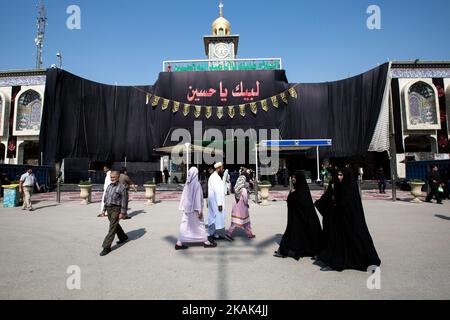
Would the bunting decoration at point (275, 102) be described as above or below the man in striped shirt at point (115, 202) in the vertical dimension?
above

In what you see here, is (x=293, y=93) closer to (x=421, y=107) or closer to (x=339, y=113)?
(x=339, y=113)

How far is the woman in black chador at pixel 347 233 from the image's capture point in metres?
3.33

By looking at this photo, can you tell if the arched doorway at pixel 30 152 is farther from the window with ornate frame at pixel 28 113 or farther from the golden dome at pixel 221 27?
the golden dome at pixel 221 27

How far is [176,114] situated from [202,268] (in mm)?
19307

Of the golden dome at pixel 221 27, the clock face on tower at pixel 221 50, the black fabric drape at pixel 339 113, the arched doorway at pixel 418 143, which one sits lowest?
the arched doorway at pixel 418 143

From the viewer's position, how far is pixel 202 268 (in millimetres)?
3434

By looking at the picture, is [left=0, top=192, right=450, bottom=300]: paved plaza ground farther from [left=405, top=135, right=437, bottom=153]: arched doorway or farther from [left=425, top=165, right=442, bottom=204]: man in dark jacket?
[left=405, top=135, right=437, bottom=153]: arched doorway

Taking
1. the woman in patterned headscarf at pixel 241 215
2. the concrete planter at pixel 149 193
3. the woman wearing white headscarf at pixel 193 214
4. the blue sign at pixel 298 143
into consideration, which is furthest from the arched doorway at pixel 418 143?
the woman wearing white headscarf at pixel 193 214

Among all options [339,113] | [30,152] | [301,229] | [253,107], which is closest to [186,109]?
[253,107]

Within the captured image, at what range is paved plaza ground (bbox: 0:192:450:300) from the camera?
268cm

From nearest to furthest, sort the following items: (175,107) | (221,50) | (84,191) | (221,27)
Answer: (84,191)
(175,107)
(221,50)
(221,27)

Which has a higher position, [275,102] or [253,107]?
[275,102]

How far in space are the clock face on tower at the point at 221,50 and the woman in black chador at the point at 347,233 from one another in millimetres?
30562

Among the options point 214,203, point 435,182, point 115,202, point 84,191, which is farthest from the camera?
point 84,191
